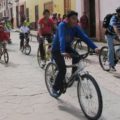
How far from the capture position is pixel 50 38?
14.2 meters

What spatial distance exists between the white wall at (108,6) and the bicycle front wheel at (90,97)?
50.1 ft

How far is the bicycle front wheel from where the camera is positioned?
6.88 metres

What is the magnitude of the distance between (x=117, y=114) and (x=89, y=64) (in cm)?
726

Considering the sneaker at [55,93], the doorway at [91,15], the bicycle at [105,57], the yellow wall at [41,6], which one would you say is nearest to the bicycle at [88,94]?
the sneaker at [55,93]

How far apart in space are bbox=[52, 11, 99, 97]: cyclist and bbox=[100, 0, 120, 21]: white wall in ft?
47.0

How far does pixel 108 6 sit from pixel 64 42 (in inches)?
640

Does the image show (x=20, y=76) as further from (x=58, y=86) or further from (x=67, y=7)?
(x=67, y=7)

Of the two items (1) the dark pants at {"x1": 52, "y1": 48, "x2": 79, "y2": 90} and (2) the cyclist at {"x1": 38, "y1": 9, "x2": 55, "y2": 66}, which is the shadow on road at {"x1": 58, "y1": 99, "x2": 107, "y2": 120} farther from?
(2) the cyclist at {"x1": 38, "y1": 9, "x2": 55, "y2": 66}

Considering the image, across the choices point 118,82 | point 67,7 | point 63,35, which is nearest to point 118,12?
point 118,82

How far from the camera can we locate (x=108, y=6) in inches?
923

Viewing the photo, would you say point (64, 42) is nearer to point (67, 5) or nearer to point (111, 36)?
point (111, 36)

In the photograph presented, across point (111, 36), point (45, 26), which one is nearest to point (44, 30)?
point (45, 26)

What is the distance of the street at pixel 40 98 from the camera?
7484 mm

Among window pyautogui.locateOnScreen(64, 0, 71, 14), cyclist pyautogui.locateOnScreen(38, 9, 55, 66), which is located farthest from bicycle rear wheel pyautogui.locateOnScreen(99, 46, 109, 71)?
window pyautogui.locateOnScreen(64, 0, 71, 14)
